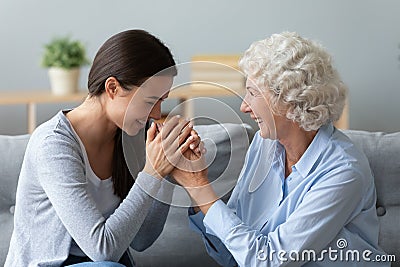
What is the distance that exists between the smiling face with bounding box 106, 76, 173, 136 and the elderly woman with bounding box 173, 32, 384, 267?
135 mm

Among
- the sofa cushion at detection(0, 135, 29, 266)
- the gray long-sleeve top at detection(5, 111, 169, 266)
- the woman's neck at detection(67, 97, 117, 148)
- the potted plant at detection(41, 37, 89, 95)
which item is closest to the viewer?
the gray long-sleeve top at detection(5, 111, 169, 266)

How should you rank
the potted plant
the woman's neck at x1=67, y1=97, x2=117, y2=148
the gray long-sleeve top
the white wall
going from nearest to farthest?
the gray long-sleeve top
the woman's neck at x1=67, y1=97, x2=117, y2=148
the potted plant
the white wall

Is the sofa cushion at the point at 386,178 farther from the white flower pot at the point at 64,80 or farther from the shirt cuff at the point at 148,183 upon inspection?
the white flower pot at the point at 64,80

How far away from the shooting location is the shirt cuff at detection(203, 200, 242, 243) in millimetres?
1755

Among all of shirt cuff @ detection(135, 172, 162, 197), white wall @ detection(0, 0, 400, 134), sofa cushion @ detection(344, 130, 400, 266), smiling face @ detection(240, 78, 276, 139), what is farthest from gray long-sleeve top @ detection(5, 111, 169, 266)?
white wall @ detection(0, 0, 400, 134)

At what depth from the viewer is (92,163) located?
1.83 m

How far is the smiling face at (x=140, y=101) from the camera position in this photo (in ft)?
5.59

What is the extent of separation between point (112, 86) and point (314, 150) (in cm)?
48

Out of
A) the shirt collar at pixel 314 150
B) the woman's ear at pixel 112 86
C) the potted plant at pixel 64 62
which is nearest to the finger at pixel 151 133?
the woman's ear at pixel 112 86

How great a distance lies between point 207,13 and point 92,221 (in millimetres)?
2852

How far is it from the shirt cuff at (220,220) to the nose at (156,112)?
238mm

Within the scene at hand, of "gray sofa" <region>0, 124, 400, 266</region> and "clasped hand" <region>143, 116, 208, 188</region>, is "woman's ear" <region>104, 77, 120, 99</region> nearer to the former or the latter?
"clasped hand" <region>143, 116, 208, 188</region>

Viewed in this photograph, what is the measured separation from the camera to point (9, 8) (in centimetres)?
421

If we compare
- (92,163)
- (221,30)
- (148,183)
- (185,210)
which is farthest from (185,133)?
(221,30)
